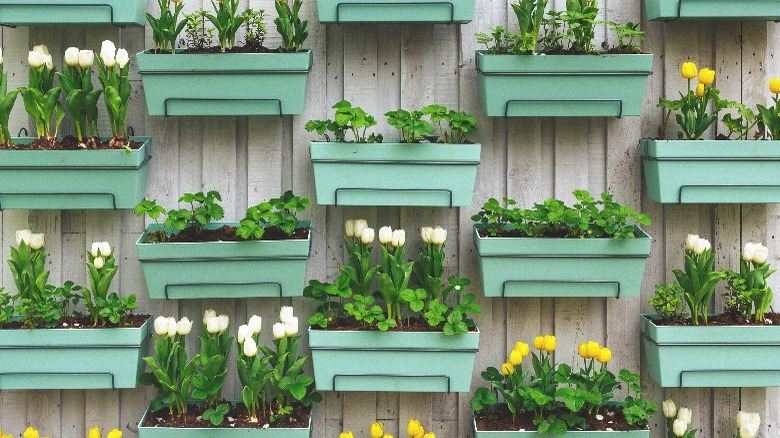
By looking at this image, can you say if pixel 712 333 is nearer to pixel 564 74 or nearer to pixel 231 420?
pixel 564 74

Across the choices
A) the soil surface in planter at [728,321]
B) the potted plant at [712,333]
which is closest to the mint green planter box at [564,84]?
the potted plant at [712,333]

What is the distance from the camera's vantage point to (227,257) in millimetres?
2453

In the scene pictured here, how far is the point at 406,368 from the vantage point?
245 cm

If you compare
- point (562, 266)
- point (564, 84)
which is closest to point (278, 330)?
point (562, 266)

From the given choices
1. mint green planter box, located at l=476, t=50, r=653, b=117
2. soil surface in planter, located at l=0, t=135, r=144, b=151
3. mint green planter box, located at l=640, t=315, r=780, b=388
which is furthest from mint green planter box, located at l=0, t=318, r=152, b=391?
mint green planter box, located at l=640, t=315, r=780, b=388

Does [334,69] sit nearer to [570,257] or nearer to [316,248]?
[316,248]

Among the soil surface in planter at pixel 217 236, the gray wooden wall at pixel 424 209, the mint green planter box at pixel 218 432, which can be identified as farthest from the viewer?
the gray wooden wall at pixel 424 209

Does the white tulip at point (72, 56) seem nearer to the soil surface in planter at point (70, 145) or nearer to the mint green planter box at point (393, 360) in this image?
the soil surface in planter at point (70, 145)

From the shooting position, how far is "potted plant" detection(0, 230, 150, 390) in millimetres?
2443

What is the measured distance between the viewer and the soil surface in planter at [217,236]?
8.21 feet

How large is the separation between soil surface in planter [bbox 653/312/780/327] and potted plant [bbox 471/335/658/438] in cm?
20

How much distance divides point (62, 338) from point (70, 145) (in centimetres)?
56

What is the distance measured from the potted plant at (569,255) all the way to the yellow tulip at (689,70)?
1.37 ft

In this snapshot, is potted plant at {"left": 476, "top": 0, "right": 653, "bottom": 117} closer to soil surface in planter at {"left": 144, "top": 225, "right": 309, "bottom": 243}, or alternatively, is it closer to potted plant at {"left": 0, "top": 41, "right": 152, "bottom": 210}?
soil surface in planter at {"left": 144, "top": 225, "right": 309, "bottom": 243}
